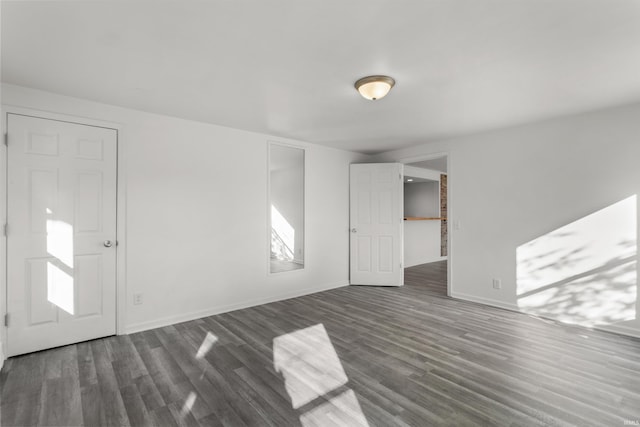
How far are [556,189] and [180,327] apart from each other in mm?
4690

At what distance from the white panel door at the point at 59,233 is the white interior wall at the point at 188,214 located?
0.18 m

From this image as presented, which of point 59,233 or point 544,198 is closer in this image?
point 59,233

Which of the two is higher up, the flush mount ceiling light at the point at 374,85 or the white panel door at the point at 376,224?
the flush mount ceiling light at the point at 374,85

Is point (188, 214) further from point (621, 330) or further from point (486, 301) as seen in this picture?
point (621, 330)

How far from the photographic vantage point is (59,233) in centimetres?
292

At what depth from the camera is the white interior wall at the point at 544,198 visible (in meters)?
3.22

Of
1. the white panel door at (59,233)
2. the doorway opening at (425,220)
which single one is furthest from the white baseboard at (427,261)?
the white panel door at (59,233)

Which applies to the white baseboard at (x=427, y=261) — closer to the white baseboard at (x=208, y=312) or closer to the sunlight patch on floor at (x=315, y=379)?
the white baseboard at (x=208, y=312)

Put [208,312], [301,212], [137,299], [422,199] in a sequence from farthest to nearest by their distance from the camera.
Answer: [422,199] < [301,212] < [208,312] < [137,299]

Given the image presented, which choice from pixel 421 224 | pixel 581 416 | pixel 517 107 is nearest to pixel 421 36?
pixel 517 107

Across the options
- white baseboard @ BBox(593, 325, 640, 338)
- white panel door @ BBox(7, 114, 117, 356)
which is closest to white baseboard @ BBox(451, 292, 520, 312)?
white baseboard @ BBox(593, 325, 640, 338)

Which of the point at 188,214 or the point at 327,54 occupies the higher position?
the point at 327,54

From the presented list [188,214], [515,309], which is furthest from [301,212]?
[515,309]

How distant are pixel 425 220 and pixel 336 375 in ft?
20.9
